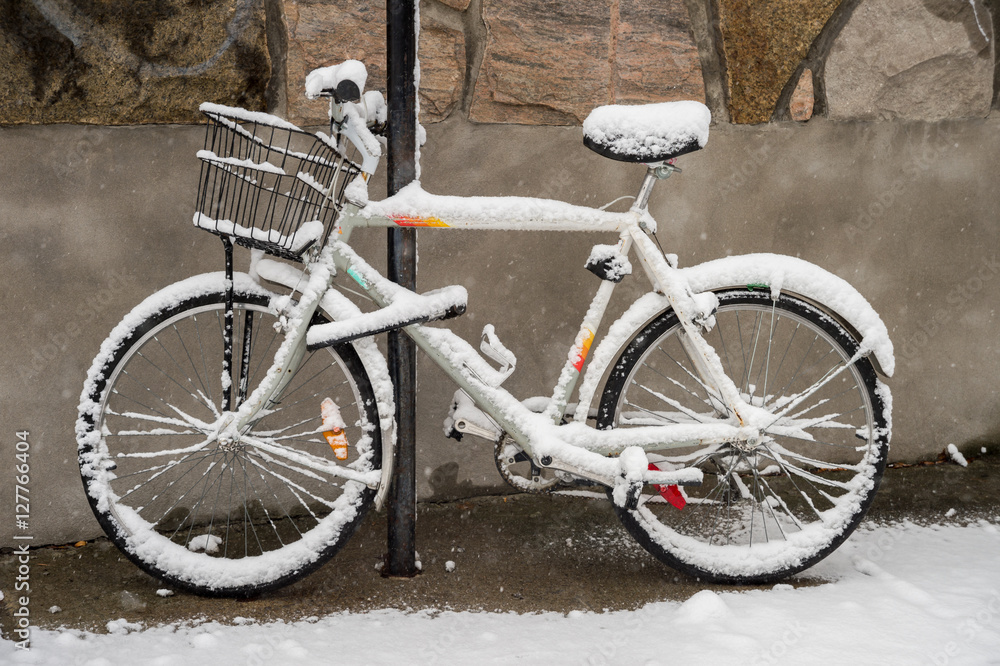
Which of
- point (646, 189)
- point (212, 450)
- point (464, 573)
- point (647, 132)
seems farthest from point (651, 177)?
point (212, 450)

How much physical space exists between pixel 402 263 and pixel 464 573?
1023 millimetres

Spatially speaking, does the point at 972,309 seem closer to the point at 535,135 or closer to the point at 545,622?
the point at 535,135

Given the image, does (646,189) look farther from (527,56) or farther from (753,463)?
(753,463)

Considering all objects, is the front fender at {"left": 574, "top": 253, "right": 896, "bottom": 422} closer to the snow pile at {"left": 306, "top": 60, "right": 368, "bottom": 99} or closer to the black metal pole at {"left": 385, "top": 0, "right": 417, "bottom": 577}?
the black metal pole at {"left": 385, "top": 0, "right": 417, "bottom": 577}

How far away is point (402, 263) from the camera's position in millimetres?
2494

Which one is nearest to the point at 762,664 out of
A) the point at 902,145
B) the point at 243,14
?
the point at 902,145

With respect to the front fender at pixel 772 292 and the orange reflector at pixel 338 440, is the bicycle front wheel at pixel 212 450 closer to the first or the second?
the orange reflector at pixel 338 440

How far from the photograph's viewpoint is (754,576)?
262cm

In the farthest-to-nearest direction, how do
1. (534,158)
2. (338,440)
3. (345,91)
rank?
1. (534,158)
2. (338,440)
3. (345,91)

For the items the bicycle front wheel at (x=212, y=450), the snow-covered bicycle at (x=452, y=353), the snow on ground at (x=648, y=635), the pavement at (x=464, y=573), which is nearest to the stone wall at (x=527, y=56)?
the snow-covered bicycle at (x=452, y=353)

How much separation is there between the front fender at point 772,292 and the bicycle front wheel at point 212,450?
702mm

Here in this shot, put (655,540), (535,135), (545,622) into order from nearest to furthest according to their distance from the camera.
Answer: (545,622) → (655,540) → (535,135)

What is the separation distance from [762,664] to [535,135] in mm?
1840

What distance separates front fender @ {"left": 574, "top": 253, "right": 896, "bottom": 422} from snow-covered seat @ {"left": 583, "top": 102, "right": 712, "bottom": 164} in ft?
1.24
